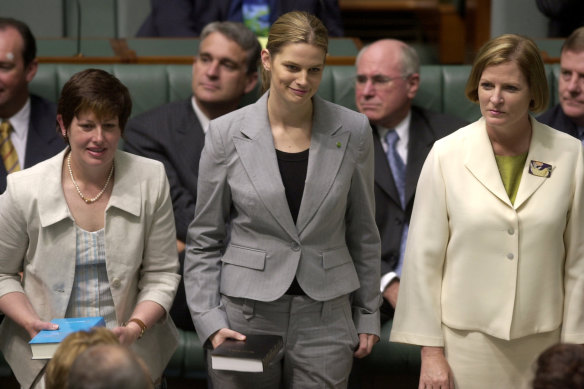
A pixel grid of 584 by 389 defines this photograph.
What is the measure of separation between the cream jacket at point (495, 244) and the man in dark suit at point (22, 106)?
5.78 ft

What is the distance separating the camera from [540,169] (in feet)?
8.28

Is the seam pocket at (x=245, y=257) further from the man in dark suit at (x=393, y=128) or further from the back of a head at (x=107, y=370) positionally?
the man in dark suit at (x=393, y=128)

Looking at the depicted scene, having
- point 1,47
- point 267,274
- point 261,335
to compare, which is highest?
point 1,47

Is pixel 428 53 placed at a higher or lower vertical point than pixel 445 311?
higher

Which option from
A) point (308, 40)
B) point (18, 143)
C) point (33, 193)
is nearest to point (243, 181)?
point (308, 40)

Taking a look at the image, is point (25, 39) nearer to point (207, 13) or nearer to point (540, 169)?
point (207, 13)

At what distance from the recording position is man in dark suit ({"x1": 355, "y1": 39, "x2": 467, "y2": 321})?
3.68 meters

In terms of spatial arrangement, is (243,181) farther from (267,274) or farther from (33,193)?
(33,193)

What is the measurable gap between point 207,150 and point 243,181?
5.6 inches

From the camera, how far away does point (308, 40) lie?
2.52m

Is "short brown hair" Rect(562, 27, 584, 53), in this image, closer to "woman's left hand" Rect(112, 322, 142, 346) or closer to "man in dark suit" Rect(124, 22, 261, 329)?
"man in dark suit" Rect(124, 22, 261, 329)

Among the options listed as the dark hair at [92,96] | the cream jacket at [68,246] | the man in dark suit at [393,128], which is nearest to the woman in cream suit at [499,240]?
the cream jacket at [68,246]

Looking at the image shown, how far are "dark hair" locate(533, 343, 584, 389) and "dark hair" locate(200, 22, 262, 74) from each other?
251 cm

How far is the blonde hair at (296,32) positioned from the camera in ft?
8.27
